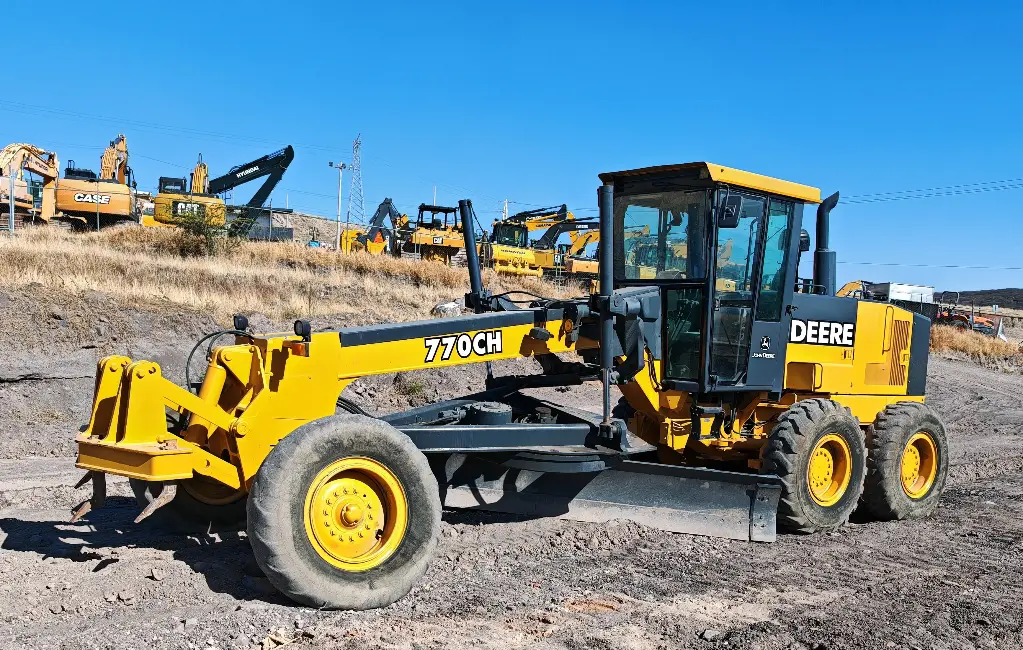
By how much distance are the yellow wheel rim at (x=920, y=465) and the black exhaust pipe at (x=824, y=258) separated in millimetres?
1571

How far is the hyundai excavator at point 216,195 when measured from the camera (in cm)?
2376

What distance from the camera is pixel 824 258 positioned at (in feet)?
26.4

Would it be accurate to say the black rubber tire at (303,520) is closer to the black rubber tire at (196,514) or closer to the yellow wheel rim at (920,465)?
the black rubber tire at (196,514)

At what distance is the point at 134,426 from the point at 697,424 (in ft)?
14.5

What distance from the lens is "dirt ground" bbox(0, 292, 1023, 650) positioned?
439 centimetres

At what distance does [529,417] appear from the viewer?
709 centimetres

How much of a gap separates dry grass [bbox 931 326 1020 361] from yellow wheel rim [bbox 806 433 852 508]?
19744mm

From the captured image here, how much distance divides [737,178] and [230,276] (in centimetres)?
1243

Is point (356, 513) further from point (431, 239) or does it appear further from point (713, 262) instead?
point (431, 239)

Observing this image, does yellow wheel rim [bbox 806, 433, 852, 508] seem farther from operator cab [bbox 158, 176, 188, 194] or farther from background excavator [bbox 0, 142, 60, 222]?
operator cab [bbox 158, 176, 188, 194]

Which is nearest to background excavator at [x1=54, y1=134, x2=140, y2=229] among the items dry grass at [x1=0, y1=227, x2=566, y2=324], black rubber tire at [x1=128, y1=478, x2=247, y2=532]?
dry grass at [x1=0, y1=227, x2=566, y2=324]

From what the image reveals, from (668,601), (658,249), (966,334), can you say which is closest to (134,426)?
(668,601)

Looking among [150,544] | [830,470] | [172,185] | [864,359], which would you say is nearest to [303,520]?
[150,544]

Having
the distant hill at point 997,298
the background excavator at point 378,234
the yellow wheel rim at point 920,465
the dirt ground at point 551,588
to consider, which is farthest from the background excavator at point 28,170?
the distant hill at point 997,298
